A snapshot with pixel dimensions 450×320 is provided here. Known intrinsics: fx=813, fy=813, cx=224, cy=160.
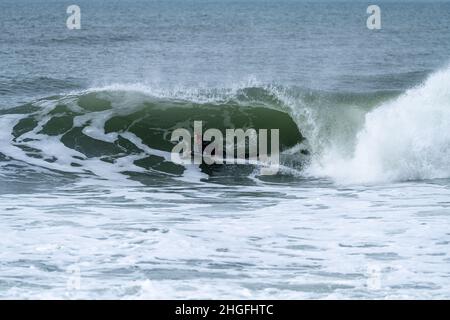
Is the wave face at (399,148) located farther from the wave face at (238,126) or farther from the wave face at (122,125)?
the wave face at (122,125)

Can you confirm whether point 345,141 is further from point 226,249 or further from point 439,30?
point 439,30

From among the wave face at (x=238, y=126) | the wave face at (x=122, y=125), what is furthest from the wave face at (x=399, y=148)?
the wave face at (x=122, y=125)

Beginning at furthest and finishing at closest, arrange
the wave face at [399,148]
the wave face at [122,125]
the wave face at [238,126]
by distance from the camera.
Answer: the wave face at [122,125], the wave face at [238,126], the wave face at [399,148]

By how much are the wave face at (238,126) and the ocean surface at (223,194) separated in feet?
0.13

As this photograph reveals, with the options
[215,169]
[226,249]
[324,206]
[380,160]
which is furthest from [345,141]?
[226,249]

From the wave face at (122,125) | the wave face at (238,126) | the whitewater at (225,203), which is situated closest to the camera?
the whitewater at (225,203)

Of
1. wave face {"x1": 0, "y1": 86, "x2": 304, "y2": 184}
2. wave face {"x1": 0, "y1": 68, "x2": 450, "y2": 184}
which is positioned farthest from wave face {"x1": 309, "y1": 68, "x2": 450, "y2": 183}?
wave face {"x1": 0, "y1": 86, "x2": 304, "y2": 184}

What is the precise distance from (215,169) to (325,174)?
1810mm

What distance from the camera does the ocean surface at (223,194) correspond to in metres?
7.41

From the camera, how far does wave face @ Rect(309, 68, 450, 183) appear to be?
12.8 metres

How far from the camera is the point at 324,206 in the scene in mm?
10555

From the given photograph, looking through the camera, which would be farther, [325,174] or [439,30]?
[439,30]

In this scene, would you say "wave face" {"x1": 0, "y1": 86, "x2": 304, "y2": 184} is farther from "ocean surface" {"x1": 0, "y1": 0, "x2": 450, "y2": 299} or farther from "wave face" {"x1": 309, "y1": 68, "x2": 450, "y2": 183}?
"wave face" {"x1": 309, "y1": 68, "x2": 450, "y2": 183}

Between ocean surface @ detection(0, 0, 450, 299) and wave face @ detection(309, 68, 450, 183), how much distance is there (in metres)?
0.03
